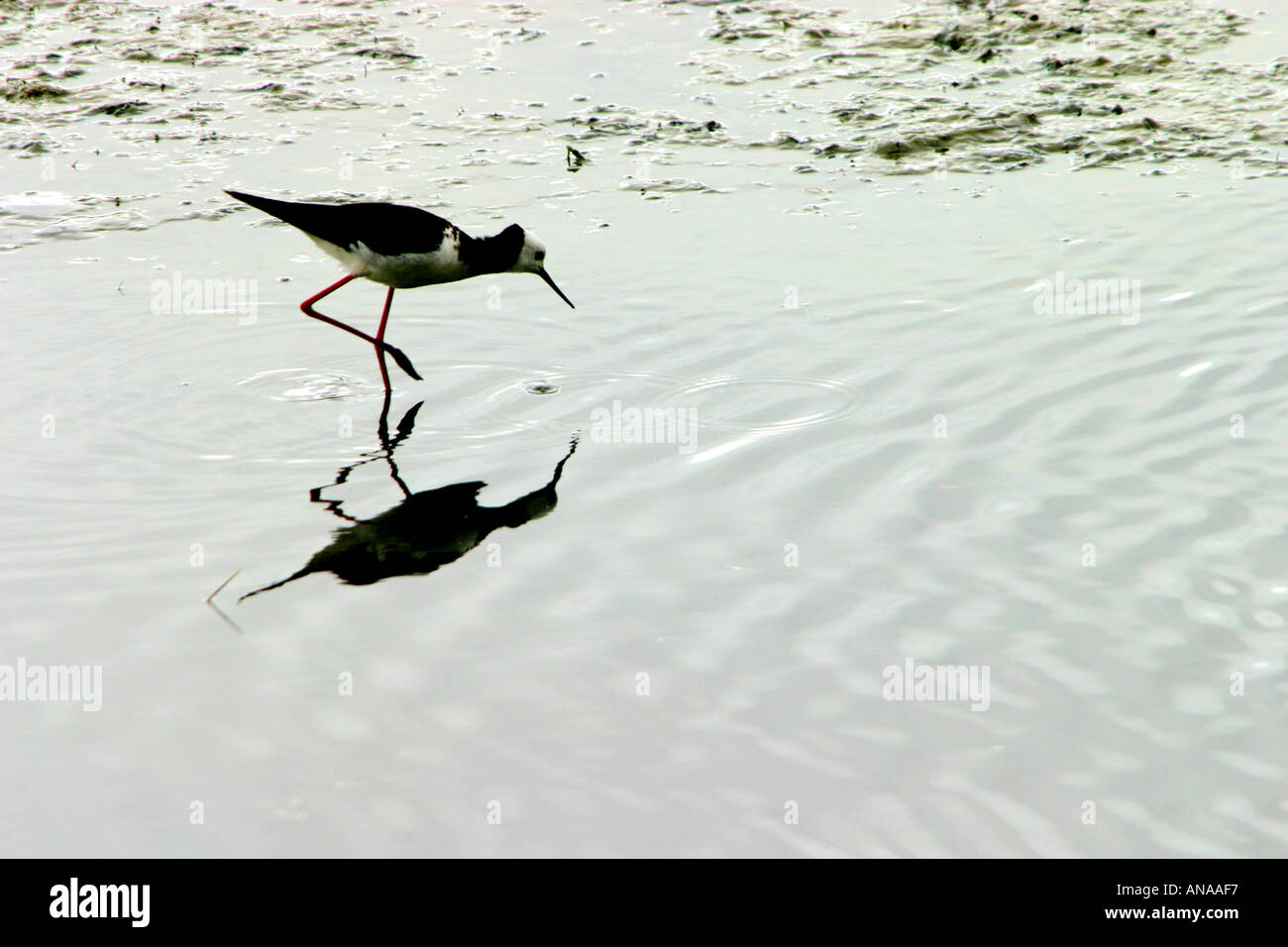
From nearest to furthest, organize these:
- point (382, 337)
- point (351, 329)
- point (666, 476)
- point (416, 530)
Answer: point (416, 530), point (666, 476), point (351, 329), point (382, 337)

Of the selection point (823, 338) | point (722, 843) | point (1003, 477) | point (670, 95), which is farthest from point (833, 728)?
point (670, 95)

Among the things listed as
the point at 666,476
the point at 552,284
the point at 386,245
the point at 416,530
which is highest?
the point at 386,245

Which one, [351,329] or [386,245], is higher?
[386,245]

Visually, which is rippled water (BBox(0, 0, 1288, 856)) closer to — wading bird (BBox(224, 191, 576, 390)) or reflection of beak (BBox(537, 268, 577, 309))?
reflection of beak (BBox(537, 268, 577, 309))

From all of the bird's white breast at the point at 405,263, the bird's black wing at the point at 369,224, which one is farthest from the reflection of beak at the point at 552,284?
the bird's black wing at the point at 369,224

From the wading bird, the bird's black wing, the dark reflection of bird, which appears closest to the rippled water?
the dark reflection of bird

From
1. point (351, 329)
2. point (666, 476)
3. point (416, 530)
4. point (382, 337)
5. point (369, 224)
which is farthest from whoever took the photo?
point (382, 337)

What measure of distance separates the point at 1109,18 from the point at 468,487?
9.39 metres

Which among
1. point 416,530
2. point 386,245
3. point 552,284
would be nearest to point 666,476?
point 416,530

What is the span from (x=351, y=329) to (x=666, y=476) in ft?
7.05

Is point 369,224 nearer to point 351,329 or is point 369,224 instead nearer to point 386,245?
point 386,245

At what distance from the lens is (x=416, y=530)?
5.23 m

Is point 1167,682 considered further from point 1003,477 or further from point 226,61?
point 226,61

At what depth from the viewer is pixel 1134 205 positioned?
8.69 metres
